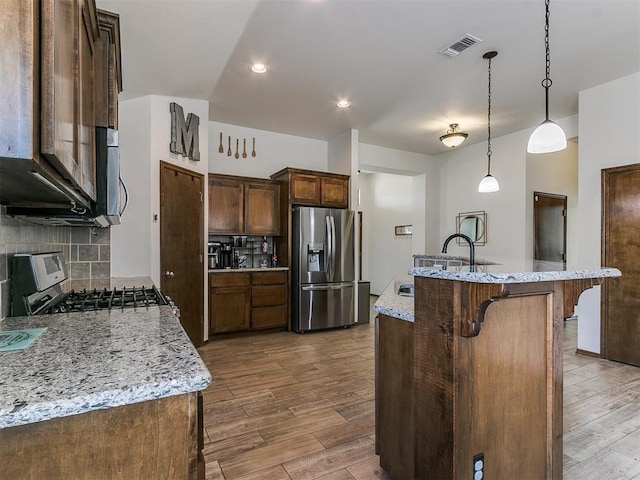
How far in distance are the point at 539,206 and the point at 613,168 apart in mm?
1764

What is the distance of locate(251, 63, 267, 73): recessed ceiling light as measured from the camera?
332 centimetres

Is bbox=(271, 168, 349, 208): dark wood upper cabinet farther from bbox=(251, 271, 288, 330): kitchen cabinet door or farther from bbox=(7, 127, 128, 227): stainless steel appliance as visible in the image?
bbox=(7, 127, 128, 227): stainless steel appliance

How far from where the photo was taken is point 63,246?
2576 mm

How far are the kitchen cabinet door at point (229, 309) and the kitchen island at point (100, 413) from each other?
3.54 meters

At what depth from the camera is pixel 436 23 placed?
267 cm

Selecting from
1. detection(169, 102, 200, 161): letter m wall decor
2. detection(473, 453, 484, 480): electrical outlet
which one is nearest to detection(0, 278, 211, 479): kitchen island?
detection(473, 453, 484, 480): electrical outlet

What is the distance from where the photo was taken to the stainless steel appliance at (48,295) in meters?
1.39

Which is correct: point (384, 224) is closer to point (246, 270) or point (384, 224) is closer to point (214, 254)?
point (246, 270)

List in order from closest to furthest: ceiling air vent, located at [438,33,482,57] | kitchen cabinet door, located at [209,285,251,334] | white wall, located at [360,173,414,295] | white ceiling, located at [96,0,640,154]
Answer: white ceiling, located at [96,0,640,154] < ceiling air vent, located at [438,33,482,57] < kitchen cabinet door, located at [209,285,251,334] < white wall, located at [360,173,414,295]

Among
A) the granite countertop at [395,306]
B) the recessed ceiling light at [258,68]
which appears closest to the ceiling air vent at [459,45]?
the recessed ceiling light at [258,68]

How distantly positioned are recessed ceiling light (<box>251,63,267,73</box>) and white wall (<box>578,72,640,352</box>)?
A: 353cm

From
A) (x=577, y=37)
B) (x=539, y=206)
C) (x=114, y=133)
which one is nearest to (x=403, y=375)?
(x=114, y=133)

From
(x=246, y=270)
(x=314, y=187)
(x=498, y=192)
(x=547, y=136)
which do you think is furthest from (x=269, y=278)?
(x=498, y=192)

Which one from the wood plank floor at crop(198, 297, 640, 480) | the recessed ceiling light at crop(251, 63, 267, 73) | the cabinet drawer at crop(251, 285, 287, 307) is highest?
the recessed ceiling light at crop(251, 63, 267, 73)
